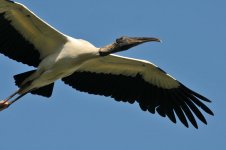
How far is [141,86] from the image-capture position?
15.9 m

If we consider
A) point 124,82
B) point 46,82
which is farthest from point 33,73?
point 124,82

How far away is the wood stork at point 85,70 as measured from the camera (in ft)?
46.3

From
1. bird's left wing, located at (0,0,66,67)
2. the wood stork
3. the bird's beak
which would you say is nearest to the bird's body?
the wood stork

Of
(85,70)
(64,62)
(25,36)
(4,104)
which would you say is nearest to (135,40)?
(64,62)

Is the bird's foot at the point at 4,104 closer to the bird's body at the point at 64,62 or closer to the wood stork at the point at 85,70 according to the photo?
the wood stork at the point at 85,70

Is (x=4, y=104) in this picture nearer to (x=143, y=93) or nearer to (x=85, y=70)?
(x=85, y=70)

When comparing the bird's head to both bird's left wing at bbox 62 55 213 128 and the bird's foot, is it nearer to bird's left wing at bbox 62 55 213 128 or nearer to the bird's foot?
bird's left wing at bbox 62 55 213 128

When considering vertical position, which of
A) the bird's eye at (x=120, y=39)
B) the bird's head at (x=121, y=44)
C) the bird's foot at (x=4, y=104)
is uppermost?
the bird's eye at (x=120, y=39)

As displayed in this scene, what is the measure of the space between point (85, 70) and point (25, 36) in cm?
160

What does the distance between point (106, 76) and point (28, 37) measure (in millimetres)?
2006

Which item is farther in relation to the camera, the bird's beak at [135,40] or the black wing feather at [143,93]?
the black wing feather at [143,93]

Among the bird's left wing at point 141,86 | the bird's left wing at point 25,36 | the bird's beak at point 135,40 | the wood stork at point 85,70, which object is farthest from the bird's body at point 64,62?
the bird's left wing at point 141,86

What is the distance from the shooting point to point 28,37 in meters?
14.6

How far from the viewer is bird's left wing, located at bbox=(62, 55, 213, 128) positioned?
1537cm
